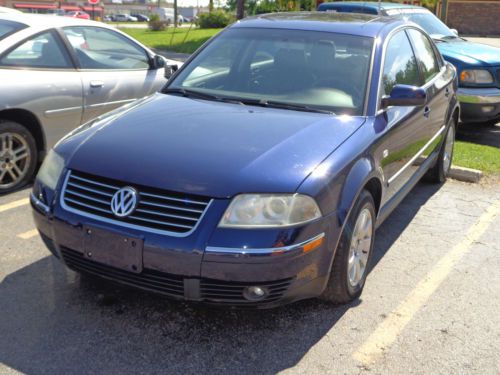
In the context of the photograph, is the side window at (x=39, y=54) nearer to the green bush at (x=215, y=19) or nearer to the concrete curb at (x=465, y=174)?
the concrete curb at (x=465, y=174)

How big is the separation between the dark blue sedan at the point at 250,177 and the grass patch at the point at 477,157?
271 centimetres

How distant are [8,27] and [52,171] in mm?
2702

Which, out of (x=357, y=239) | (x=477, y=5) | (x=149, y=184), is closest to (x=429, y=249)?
(x=357, y=239)

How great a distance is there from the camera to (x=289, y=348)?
10.2 ft

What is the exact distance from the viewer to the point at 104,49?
6215 mm

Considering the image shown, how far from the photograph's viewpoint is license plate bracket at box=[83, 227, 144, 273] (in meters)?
2.90

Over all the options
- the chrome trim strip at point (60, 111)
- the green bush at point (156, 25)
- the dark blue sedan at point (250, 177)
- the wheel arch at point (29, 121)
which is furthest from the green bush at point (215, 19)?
the dark blue sedan at point (250, 177)

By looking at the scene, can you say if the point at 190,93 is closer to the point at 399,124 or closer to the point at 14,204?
the point at 399,124

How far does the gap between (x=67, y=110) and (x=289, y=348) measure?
347 centimetres

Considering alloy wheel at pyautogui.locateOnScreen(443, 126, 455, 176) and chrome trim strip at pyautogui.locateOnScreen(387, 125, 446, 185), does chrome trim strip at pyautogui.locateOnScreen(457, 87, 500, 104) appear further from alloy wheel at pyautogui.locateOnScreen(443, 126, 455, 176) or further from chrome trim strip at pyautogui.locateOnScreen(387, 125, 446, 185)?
chrome trim strip at pyautogui.locateOnScreen(387, 125, 446, 185)

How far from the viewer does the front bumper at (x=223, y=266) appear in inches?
111

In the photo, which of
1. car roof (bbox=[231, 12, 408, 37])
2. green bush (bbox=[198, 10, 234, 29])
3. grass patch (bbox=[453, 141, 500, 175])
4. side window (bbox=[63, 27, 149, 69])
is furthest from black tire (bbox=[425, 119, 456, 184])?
green bush (bbox=[198, 10, 234, 29])

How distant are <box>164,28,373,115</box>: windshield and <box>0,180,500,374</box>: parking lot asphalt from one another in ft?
4.10

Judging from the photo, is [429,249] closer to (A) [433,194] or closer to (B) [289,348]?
(A) [433,194]
